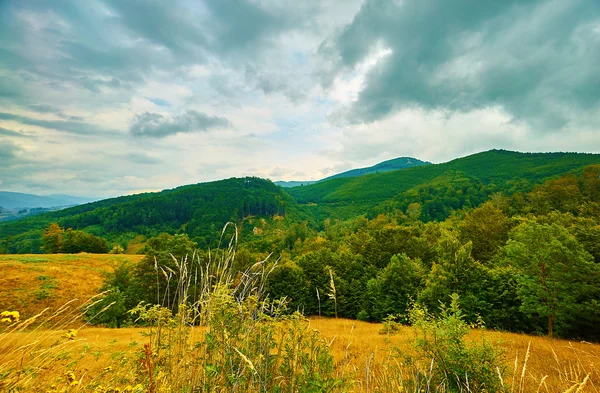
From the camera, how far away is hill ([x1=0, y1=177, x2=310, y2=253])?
379ft

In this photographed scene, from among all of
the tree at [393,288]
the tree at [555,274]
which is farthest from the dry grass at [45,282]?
the tree at [555,274]

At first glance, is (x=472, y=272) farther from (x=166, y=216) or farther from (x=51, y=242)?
(x=166, y=216)

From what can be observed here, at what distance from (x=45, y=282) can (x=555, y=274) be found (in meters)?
50.7

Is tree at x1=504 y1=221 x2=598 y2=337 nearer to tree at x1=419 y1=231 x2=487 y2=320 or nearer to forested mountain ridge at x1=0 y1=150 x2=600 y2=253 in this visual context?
tree at x1=419 y1=231 x2=487 y2=320

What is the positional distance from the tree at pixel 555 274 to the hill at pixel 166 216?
91552mm

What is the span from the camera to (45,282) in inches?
1228

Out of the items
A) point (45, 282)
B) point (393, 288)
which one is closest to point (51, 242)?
point (45, 282)

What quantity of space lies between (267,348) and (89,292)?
4015 cm

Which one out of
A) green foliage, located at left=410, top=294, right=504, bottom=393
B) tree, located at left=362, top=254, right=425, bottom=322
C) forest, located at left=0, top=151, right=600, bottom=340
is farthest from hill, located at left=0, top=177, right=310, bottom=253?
green foliage, located at left=410, top=294, right=504, bottom=393

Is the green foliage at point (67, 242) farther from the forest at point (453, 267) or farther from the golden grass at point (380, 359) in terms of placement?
the golden grass at point (380, 359)

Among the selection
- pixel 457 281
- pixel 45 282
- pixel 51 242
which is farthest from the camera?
pixel 51 242

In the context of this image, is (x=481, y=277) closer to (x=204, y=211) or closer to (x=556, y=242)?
(x=556, y=242)

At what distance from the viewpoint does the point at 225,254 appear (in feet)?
12.5

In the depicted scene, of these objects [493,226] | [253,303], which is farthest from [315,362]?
[493,226]
